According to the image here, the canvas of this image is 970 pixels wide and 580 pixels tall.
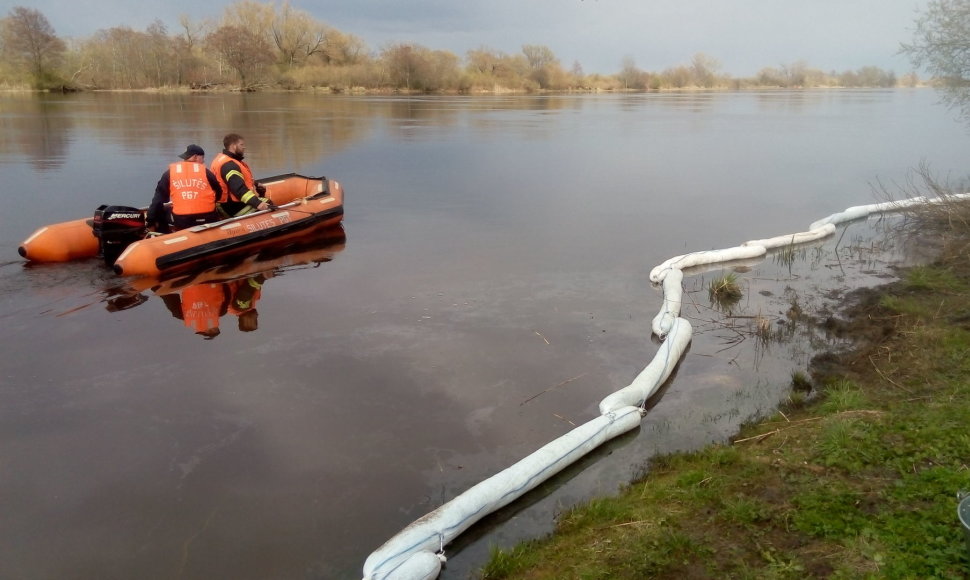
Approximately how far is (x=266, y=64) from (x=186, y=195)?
51646mm

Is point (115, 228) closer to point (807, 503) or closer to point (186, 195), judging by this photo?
point (186, 195)

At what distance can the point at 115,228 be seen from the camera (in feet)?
27.7

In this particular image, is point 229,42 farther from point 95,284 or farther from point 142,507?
point 142,507

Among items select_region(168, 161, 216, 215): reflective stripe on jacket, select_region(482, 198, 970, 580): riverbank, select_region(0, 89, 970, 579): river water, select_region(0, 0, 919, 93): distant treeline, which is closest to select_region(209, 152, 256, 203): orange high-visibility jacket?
select_region(168, 161, 216, 215): reflective stripe on jacket

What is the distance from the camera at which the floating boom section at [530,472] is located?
11.3ft

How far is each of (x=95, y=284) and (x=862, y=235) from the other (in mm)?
11358

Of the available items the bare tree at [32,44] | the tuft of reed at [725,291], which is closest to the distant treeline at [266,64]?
the bare tree at [32,44]

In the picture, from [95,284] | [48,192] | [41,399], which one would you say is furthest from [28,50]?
[41,399]

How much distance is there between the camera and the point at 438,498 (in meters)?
4.31

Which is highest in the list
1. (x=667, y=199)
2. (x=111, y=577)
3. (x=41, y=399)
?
(x=667, y=199)

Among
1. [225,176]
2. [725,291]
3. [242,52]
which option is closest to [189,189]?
[225,176]

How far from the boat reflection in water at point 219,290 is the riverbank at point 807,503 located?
179 inches

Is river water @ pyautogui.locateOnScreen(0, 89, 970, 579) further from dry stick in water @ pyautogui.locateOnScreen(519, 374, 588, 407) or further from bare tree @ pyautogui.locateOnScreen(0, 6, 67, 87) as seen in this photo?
bare tree @ pyautogui.locateOnScreen(0, 6, 67, 87)

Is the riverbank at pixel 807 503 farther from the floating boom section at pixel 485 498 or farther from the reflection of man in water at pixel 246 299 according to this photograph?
the reflection of man in water at pixel 246 299
